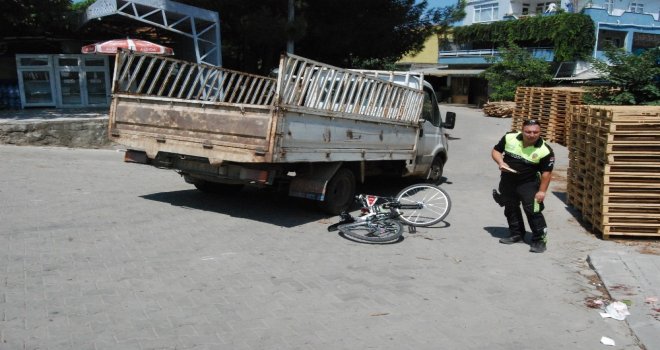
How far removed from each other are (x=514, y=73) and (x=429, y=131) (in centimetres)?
2731

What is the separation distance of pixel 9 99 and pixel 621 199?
1592 cm

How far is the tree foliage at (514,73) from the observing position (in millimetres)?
34188

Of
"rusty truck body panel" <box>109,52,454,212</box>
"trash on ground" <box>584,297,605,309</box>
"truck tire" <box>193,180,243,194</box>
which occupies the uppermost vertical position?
"rusty truck body panel" <box>109,52,454,212</box>

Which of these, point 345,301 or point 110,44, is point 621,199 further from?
point 110,44

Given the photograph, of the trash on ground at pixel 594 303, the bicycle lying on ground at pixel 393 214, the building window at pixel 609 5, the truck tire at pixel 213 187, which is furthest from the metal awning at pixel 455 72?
the trash on ground at pixel 594 303

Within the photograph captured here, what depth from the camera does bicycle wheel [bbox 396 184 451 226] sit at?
25.6 ft

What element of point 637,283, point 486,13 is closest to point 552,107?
point 637,283

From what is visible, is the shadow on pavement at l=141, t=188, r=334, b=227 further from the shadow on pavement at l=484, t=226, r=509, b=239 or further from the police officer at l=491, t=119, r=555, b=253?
the police officer at l=491, t=119, r=555, b=253

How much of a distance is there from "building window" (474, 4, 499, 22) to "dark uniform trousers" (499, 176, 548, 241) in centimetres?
4765

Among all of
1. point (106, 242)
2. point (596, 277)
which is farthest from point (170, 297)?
point (596, 277)

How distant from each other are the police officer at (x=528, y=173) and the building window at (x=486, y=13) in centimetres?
4765

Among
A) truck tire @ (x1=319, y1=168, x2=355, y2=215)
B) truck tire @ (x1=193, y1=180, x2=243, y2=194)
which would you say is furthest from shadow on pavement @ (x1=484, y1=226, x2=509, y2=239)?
truck tire @ (x1=193, y1=180, x2=243, y2=194)

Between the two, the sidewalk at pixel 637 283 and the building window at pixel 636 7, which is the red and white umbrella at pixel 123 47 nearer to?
the sidewalk at pixel 637 283

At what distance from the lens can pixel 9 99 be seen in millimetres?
16250
